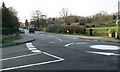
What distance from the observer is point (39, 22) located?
394 ft

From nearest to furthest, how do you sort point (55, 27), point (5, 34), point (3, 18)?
point (5, 34) → point (3, 18) → point (55, 27)

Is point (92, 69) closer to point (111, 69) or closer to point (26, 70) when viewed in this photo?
point (111, 69)

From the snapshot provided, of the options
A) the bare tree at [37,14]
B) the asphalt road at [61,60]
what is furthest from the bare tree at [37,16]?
the asphalt road at [61,60]

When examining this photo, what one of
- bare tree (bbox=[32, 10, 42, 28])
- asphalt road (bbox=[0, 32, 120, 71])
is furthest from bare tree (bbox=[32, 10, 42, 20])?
asphalt road (bbox=[0, 32, 120, 71])

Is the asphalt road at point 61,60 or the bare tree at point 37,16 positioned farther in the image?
the bare tree at point 37,16

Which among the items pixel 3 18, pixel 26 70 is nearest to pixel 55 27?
pixel 3 18

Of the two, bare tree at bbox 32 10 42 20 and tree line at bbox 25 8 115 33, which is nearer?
tree line at bbox 25 8 115 33

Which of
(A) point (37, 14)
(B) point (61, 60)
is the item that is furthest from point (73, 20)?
(B) point (61, 60)

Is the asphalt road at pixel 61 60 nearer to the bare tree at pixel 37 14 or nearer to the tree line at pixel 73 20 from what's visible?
the tree line at pixel 73 20

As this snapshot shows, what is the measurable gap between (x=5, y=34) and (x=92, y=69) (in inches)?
1160

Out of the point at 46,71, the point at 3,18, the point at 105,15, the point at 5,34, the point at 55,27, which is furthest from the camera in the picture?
the point at 105,15

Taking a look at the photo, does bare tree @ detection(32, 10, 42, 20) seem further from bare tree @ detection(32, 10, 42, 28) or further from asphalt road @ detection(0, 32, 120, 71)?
asphalt road @ detection(0, 32, 120, 71)

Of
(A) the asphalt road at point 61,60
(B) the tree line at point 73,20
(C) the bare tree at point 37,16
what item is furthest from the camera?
(C) the bare tree at point 37,16

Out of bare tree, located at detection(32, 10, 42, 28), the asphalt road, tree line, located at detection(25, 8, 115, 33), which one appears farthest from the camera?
bare tree, located at detection(32, 10, 42, 28)
